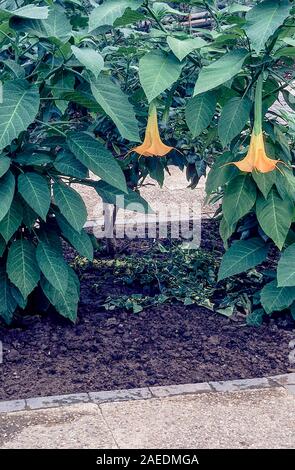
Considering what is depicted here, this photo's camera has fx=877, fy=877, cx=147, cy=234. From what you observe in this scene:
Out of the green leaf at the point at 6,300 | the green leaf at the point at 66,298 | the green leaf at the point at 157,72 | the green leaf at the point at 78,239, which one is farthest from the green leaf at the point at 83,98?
the green leaf at the point at 6,300

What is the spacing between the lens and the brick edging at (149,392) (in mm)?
3521

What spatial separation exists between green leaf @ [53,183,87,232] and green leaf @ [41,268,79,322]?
0.37 meters

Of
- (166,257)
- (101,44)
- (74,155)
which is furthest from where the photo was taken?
(166,257)

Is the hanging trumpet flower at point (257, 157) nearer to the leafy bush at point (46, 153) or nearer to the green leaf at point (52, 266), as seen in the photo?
the leafy bush at point (46, 153)

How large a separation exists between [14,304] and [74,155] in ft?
2.46

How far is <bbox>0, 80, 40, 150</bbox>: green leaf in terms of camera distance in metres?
3.37

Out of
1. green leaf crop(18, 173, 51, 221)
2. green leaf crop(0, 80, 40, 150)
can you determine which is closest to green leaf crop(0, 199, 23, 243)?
green leaf crop(18, 173, 51, 221)

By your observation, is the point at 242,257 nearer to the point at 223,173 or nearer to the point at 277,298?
the point at 277,298

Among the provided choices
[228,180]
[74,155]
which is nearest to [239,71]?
[228,180]

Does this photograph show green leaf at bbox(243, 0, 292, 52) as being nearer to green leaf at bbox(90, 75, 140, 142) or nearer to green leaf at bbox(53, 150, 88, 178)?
green leaf at bbox(90, 75, 140, 142)

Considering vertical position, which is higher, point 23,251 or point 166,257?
point 23,251

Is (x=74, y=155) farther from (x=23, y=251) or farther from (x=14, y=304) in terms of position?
(x=14, y=304)

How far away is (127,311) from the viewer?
14.5 feet

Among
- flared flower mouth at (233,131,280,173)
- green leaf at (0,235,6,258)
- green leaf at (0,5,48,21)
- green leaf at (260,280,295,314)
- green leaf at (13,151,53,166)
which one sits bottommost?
green leaf at (260,280,295,314)
